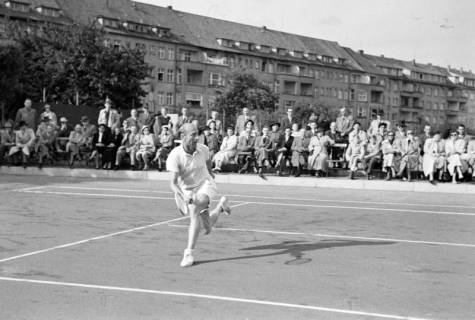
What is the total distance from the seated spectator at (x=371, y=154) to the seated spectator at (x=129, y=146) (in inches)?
296

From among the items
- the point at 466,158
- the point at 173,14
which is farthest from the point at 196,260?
the point at 173,14

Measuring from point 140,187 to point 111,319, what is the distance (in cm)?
1413

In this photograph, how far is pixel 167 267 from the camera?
8.82 meters

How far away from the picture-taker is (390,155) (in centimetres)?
2186

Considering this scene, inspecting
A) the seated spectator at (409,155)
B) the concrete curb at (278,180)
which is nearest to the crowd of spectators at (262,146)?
the seated spectator at (409,155)

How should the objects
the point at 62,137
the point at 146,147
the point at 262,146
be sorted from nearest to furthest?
the point at 262,146 < the point at 146,147 < the point at 62,137

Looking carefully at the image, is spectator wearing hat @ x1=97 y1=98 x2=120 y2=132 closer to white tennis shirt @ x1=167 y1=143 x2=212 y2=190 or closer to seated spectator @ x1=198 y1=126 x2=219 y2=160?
seated spectator @ x1=198 y1=126 x2=219 y2=160

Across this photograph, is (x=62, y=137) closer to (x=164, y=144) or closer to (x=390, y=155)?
(x=164, y=144)

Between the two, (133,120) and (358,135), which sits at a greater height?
(133,120)

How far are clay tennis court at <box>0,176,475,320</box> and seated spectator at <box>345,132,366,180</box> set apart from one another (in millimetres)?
5464

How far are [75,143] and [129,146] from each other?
85.8 inches

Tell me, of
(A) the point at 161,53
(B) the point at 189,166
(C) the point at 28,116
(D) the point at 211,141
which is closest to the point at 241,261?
(B) the point at 189,166

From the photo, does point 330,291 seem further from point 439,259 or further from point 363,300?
point 439,259

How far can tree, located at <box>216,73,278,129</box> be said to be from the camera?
9444cm
